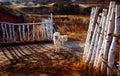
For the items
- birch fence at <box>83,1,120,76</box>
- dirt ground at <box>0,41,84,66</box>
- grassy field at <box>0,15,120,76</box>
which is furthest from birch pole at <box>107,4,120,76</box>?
dirt ground at <box>0,41,84,66</box>

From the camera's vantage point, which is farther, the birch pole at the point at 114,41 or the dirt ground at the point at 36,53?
the dirt ground at the point at 36,53

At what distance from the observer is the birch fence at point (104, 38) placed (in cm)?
453

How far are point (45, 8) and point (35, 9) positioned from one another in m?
0.63

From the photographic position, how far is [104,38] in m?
4.85

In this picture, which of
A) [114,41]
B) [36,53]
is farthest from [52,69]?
[114,41]

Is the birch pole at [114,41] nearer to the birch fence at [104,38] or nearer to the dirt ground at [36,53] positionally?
the birch fence at [104,38]

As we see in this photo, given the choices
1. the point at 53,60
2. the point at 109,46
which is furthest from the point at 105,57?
the point at 53,60

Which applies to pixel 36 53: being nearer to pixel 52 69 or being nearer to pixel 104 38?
pixel 52 69

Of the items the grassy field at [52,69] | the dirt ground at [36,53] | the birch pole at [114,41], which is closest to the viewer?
the birch pole at [114,41]

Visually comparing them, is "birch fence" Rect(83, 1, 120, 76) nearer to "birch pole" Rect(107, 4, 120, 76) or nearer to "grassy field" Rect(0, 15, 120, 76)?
"birch pole" Rect(107, 4, 120, 76)

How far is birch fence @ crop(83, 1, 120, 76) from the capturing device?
4.53 m

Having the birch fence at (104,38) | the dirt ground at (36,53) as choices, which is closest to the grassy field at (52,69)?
the birch fence at (104,38)

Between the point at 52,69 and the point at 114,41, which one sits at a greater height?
the point at 114,41

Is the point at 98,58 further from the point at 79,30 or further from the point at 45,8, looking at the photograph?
the point at 45,8
